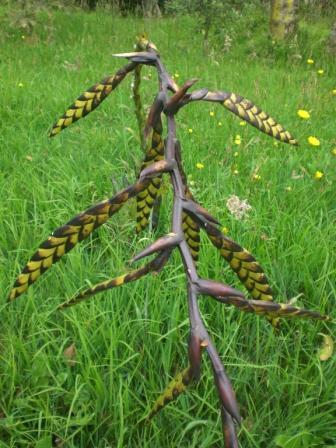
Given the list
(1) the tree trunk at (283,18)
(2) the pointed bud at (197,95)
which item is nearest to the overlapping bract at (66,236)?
(2) the pointed bud at (197,95)

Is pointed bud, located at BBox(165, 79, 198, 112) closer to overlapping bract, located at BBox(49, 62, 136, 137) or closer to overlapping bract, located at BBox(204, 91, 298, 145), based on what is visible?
overlapping bract, located at BBox(204, 91, 298, 145)

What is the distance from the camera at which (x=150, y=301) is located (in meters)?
1.61

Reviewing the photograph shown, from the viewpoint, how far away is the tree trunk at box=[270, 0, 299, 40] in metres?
6.05

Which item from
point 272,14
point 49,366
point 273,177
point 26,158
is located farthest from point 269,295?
point 272,14

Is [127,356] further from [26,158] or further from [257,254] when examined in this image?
[26,158]

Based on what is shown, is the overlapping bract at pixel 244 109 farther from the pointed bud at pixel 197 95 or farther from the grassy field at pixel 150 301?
the grassy field at pixel 150 301

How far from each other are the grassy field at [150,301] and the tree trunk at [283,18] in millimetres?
3064

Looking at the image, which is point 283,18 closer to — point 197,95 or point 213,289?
point 197,95

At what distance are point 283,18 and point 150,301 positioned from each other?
18.0 ft

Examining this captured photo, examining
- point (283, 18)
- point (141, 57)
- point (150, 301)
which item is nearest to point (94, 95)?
point (141, 57)

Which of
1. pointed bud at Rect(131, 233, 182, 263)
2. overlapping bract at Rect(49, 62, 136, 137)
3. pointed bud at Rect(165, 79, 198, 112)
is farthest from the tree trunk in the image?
pointed bud at Rect(131, 233, 182, 263)

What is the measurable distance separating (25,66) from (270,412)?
4.20 meters

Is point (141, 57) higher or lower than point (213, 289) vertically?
higher

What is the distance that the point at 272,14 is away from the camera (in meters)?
6.18
